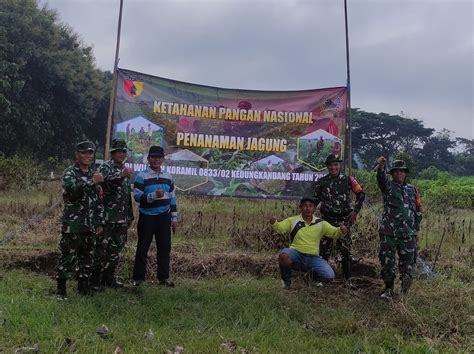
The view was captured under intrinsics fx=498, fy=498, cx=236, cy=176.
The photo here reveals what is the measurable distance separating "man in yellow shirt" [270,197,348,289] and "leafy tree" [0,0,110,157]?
12959 millimetres

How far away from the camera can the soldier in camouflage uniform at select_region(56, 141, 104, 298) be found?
183 inches

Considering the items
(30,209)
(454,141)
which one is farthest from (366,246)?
(454,141)

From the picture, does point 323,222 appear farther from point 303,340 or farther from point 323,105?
point 323,105

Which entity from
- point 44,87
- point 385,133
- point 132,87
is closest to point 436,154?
point 385,133

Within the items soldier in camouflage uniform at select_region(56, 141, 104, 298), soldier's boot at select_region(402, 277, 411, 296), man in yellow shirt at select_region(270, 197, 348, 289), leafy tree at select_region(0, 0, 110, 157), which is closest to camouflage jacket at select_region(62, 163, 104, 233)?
soldier in camouflage uniform at select_region(56, 141, 104, 298)

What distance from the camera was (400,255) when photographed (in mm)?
5340

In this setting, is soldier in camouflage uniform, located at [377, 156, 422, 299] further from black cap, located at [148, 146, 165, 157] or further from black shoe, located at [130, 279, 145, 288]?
black shoe, located at [130, 279, 145, 288]

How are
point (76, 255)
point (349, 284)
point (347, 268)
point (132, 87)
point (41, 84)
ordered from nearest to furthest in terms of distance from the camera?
point (76, 255), point (349, 284), point (347, 268), point (132, 87), point (41, 84)

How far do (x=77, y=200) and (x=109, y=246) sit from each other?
710 mm

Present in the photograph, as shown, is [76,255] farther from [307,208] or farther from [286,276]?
[307,208]

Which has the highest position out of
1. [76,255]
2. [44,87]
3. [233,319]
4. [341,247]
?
[44,87]

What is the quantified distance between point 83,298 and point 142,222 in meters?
1.08

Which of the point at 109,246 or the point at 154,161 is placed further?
the point at 154,161

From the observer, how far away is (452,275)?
20.6 feet
